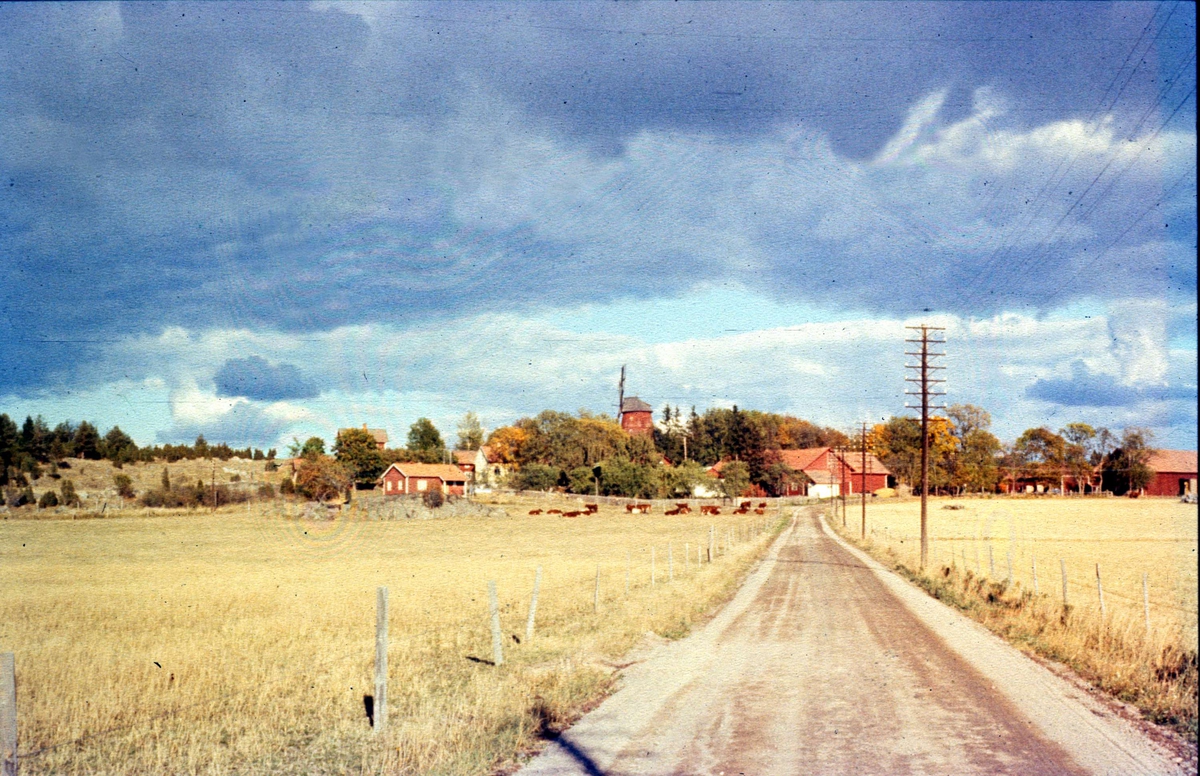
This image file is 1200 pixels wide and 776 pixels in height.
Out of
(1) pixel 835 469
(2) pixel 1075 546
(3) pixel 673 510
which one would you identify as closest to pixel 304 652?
(2) pixel 1075 546

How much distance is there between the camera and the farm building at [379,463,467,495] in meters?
107

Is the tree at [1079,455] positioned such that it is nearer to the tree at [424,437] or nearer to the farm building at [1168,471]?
the farm building at [1168,471]

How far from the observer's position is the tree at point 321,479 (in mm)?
91375

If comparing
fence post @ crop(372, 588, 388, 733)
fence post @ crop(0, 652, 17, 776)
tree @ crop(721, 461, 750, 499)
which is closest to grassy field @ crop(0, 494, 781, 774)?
fence post @ crop(372, 588, 388, 733)

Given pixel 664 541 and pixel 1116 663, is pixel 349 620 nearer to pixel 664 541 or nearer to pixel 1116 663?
pixel 1116 663

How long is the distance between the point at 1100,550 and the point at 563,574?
3572 cm

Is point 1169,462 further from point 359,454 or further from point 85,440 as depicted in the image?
point 85,440

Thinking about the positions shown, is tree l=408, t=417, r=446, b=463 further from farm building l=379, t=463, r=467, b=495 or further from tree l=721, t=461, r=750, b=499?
tree l=721, t=461, r=750, b=499

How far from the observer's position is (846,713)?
10.7 metres

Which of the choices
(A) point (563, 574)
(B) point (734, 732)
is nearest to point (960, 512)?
(A) point (563, 574)

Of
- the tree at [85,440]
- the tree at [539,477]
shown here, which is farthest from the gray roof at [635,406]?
the tree at [85,440]

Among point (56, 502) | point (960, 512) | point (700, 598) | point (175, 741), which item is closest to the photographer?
point (175, 741)

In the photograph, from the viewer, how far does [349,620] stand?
20.0 meters

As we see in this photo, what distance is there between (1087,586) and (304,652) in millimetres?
27943
